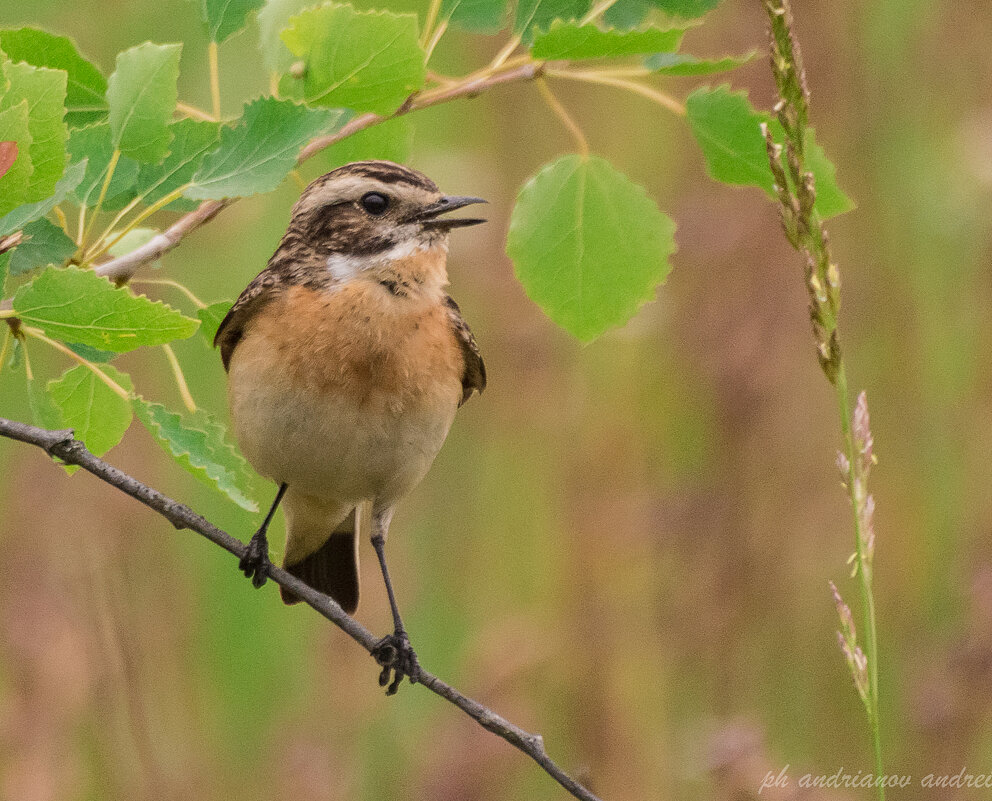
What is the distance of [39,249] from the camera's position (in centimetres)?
214

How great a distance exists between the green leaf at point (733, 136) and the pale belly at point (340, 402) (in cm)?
113

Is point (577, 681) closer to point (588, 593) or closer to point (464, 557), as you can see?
point (588, 593)

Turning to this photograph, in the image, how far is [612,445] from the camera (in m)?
5.13

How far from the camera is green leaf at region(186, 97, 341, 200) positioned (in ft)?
6.71

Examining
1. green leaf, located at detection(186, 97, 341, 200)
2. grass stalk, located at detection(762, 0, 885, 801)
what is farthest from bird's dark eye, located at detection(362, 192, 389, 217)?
grass stalk, located at detection(762, 0, 885, 801)

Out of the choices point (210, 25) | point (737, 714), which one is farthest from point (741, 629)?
point (210, 25)

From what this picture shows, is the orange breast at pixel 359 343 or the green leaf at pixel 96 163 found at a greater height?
the green leaf at pixel 96 163

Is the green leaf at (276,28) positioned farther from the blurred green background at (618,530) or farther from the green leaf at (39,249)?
the blurred green background at (618,530)

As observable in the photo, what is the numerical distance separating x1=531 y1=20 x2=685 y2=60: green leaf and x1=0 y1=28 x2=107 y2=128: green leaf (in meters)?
0.80

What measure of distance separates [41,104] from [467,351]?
191 centimetres

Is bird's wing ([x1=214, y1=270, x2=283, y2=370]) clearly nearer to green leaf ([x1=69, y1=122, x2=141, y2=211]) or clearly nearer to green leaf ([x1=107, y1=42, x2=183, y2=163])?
green leaf ([x1=69, y1=122, x2=141, y2=211])

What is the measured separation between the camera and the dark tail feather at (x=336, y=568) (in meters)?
4.39

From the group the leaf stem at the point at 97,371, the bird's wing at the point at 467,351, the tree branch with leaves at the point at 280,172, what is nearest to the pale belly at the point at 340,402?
the bird's wing at the point at 467,351

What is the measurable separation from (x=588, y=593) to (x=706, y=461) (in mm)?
713
